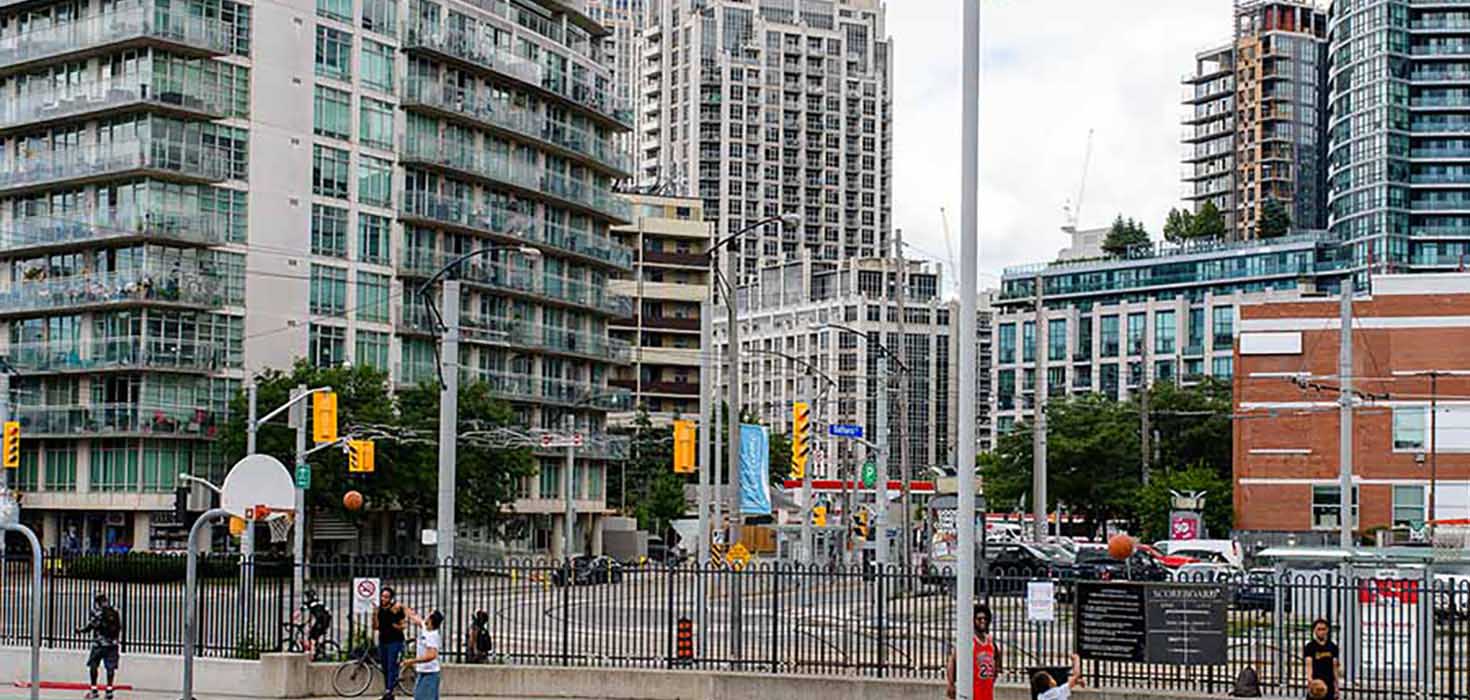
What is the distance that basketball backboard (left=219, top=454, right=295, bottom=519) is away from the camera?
21.5m

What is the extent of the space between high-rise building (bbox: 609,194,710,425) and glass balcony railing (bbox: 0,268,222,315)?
62031 millimetres

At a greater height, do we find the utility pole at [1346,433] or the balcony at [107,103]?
the balcony at [107,103]

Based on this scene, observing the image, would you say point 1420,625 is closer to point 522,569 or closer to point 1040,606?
point 1040,606

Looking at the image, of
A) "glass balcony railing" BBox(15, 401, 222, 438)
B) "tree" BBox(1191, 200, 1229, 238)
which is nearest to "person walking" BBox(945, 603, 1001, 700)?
"glass balcony railing" BBox(15, 401, 222, 438)

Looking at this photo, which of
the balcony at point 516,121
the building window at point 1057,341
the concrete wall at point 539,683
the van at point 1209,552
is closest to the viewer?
the concrete wall at point 539,683

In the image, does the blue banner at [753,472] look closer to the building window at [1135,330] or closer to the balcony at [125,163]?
the balcony at [125,163]

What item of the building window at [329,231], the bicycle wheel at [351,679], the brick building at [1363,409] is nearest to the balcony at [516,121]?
the building window at [329,231]

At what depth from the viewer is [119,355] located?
257 feet

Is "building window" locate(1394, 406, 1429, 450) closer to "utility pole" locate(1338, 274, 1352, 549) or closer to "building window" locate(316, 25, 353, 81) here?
"utility pole" locate(1338, 274, 1352, 549)

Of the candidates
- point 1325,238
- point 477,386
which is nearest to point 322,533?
point 477,386

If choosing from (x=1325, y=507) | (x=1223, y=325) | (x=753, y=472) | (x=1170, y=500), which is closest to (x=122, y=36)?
(x=753, y=472)

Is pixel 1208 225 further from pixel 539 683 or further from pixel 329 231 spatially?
pixel 539 683

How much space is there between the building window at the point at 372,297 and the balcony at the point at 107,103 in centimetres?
1052

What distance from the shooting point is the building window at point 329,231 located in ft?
274
